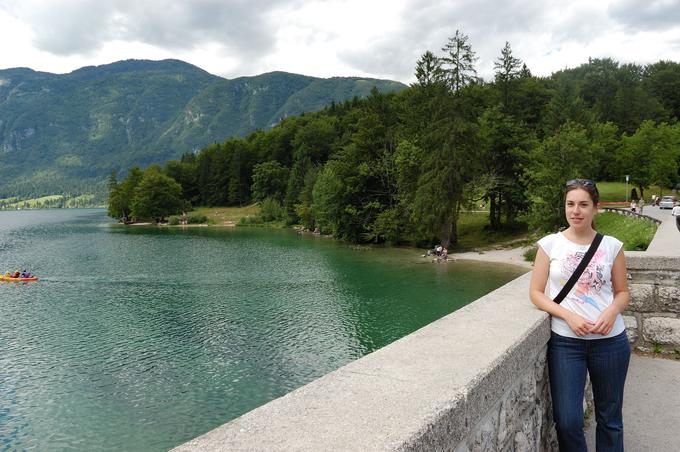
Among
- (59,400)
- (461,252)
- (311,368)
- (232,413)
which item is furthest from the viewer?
(461,252)

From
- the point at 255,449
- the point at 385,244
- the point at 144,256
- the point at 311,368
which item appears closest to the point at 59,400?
the point at 311,368

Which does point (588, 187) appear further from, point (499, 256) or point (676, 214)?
point (499, 256)

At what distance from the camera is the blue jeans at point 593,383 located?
3.79 meters

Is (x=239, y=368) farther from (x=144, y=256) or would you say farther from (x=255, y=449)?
(x=144, y=256)

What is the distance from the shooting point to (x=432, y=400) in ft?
8.40

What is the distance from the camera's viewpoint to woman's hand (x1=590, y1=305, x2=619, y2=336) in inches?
145

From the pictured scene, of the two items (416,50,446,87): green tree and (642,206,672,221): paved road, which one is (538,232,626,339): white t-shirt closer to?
(642,206,672,221): paved road

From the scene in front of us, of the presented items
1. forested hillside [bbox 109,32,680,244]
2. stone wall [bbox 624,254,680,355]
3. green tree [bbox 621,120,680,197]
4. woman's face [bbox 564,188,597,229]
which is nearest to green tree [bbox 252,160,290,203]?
forested hillside [bbox 109,32,680,244]

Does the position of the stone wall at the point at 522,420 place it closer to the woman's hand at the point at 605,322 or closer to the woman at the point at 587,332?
the woman at the point at 587,332

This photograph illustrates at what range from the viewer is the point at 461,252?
49344mm

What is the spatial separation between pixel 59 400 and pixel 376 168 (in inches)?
1864

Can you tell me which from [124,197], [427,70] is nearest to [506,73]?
[427,70]

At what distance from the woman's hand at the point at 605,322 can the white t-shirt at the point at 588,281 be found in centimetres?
6

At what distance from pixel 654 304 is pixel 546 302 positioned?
10.2 ft
